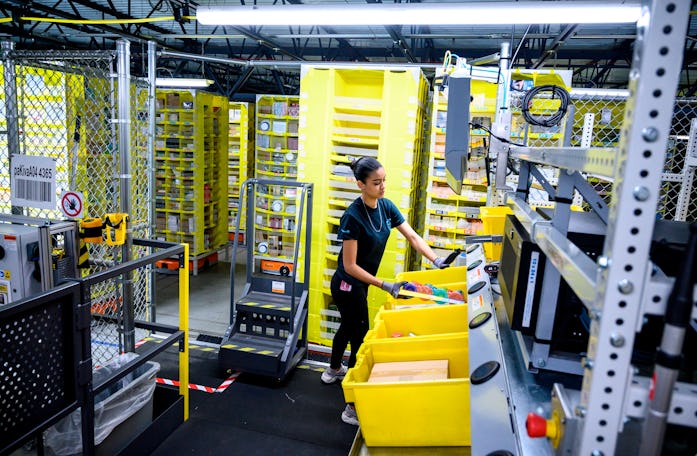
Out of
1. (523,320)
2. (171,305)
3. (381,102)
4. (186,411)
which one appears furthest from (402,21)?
(171,305)

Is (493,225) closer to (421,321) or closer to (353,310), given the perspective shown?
(421,321)

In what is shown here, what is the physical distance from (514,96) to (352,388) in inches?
148

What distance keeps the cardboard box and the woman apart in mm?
1023

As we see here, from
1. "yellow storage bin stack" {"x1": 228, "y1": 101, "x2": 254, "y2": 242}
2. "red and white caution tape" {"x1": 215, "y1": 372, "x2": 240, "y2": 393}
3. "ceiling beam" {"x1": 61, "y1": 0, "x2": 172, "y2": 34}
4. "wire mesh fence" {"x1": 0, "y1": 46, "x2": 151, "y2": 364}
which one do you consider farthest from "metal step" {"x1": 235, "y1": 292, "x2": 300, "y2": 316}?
"ceiling beam" {"x1": 61, "y1": 0, "x2": 172, "y2": 34}

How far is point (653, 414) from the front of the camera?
0.86 meters

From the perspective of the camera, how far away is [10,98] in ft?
13.2

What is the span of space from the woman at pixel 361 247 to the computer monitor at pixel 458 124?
2.78ft

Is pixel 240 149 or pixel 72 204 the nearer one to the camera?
pixel 72 204

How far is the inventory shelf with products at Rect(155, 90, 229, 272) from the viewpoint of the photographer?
8.19 metres

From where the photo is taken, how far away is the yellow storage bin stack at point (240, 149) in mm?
10367

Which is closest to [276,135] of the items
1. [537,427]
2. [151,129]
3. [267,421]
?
[151,129]

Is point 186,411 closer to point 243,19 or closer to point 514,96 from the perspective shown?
point 243,19

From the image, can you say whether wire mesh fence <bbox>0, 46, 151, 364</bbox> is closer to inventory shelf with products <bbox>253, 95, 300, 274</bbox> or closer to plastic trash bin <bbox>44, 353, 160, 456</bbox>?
plastic trash bin <bbox>44, 353, 160, 456</bbox>

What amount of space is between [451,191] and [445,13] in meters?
2.04
